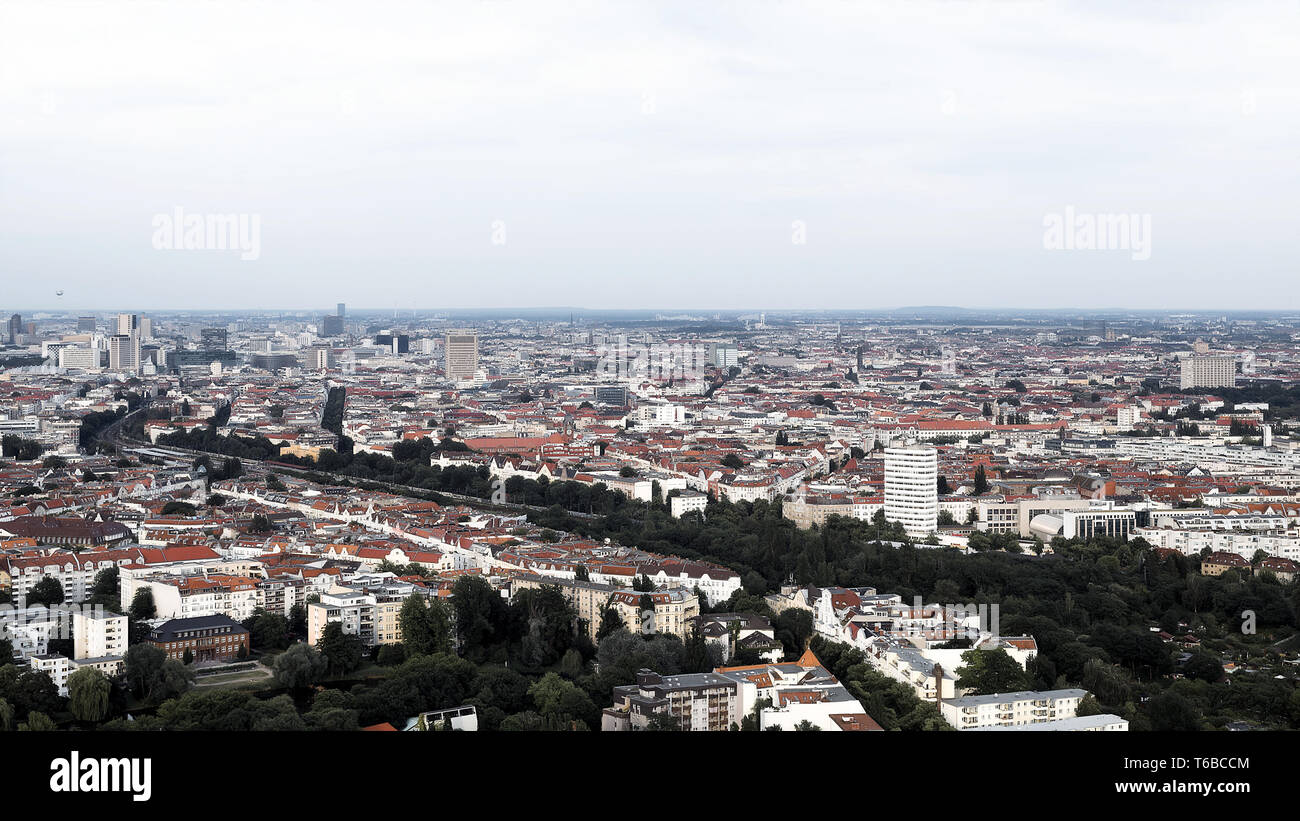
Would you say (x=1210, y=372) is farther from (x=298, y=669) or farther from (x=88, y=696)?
(x=88, y=696)

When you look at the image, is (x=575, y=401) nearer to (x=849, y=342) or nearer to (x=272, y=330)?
(x=849, y=342)

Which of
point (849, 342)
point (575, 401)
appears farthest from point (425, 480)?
point (849, 342)

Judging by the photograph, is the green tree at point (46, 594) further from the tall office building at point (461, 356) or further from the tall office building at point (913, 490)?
the tall office building at point (461, 356)

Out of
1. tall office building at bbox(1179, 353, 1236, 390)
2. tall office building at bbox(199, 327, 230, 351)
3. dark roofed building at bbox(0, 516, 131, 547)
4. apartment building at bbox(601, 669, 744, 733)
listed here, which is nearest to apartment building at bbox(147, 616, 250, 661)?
apartment building at bbox(601, 669, 744, 733)

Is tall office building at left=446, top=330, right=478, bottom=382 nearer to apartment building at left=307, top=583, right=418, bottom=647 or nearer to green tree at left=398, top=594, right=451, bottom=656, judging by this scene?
apartment building at left=307, top=583, right=418, bottom=647

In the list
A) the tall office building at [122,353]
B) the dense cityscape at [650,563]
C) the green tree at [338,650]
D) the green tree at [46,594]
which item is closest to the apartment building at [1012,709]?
the dense cityscape at [650,563]

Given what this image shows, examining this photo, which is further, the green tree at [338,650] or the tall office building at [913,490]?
the tall office building at [913,490]
